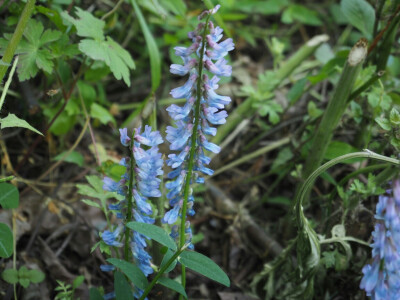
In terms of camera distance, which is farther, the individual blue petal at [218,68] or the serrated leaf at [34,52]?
the serrated leaf at [34,52]

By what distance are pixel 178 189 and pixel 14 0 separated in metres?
1.34

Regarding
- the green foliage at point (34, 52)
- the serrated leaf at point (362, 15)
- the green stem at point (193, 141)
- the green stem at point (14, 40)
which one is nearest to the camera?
the green stem at point (193, 141)

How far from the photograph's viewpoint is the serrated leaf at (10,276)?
6.65ft

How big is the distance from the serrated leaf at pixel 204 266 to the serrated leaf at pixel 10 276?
85cm

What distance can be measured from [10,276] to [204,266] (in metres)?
0.96

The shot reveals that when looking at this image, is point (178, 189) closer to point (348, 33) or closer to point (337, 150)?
point (337, 150)

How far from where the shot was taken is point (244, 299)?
7.45 feet

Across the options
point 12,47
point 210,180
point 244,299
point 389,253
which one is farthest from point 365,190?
point 12,47

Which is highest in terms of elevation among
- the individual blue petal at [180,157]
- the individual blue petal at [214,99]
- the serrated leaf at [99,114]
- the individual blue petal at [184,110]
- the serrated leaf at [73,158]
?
the individual blue petal at [214,99]

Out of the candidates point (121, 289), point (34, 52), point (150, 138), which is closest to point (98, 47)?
point (34, 52)

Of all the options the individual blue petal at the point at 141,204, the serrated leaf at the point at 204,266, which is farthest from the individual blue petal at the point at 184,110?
the serrated leaf at the point at 204,266

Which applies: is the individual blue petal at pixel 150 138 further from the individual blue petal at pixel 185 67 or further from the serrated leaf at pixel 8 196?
the serrated leaf at pixel 8 196

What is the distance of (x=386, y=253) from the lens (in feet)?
4.51

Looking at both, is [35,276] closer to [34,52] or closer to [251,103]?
[34,52]
